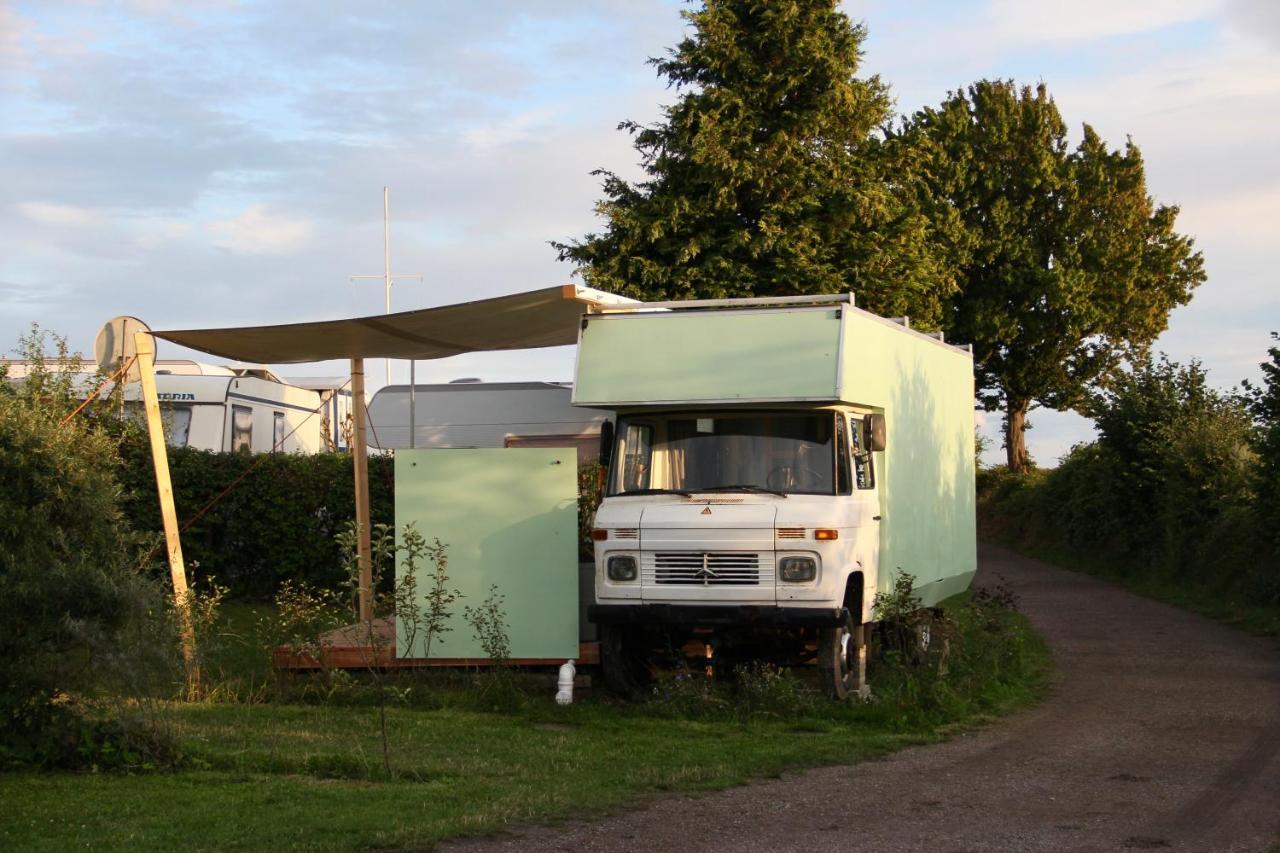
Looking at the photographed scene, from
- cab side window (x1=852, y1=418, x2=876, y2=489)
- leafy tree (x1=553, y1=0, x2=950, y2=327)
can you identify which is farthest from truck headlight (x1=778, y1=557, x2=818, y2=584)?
leafy tree (x1=553, y1=0, x2=950, y2=327)

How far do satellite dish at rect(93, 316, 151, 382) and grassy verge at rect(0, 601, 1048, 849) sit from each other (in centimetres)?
324

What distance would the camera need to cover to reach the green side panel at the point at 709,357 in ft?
42.0

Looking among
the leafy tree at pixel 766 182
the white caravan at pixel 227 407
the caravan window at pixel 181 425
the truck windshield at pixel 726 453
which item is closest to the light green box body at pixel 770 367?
the truck windshield at pixel 726 453

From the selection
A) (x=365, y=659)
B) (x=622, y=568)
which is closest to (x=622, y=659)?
(x=622, y=568)

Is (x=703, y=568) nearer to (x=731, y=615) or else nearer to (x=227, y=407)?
(x=731, y=615)

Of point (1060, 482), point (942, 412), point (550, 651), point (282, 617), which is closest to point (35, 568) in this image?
point (282, 617)

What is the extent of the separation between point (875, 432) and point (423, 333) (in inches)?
178

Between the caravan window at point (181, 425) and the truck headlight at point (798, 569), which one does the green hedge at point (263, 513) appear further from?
the truck headlight at point (798, 569)

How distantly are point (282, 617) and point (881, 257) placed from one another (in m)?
19.9

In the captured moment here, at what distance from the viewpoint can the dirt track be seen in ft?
26.6

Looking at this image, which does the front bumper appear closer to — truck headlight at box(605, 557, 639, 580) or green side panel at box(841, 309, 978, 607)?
truck headlight at box(605, 557, 639, 580)

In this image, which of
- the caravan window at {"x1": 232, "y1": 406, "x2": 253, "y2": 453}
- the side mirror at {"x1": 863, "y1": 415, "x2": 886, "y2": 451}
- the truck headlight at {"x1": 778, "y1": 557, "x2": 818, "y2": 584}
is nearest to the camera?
the truck headlight at {"x1": 778, "y1": 557, "x2": 818, "y2": 584}

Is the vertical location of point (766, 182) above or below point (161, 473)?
above

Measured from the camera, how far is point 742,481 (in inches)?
510
